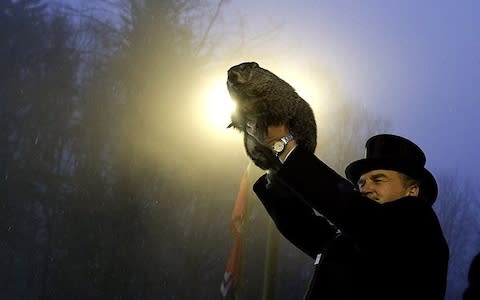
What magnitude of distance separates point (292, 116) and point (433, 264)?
1.92 ft

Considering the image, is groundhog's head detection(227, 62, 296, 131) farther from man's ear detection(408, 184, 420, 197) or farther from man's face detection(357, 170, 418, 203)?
man's ear detection(408, 184, 420, 197)

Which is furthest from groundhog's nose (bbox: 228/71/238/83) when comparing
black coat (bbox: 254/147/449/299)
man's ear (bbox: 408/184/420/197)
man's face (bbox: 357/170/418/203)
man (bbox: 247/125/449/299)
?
man's ear (bbox: 408/184/420/197)

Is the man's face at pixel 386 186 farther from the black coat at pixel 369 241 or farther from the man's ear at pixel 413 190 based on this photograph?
the black coat at pixel 369 241

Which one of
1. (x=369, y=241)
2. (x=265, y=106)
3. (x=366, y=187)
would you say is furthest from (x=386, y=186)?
(x=265, y=106)

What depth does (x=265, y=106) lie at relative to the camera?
1.31m

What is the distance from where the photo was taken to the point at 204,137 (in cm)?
2344

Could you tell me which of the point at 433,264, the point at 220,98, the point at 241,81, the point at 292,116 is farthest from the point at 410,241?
the point at 220,98

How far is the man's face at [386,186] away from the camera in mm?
1866

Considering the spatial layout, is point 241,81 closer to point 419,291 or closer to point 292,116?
point 292,116

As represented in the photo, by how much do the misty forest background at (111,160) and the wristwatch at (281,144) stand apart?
19.5 meters

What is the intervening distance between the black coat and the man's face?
263mm

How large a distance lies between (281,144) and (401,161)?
0.77m

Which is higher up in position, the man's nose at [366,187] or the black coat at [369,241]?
the man's nose at [366,187]

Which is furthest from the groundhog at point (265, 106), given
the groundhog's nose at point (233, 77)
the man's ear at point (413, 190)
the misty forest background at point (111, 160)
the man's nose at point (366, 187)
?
the misty forest background at point (111, 160)
